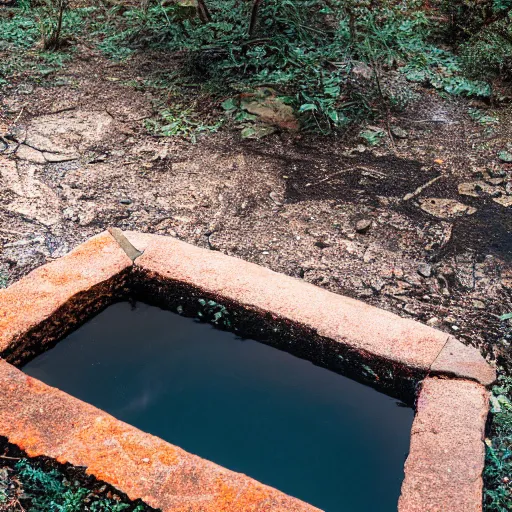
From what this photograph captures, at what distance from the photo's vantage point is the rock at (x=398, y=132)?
3504mm

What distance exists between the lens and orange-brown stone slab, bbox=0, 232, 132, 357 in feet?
5.57

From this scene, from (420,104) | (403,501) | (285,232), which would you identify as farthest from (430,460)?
(420,104)

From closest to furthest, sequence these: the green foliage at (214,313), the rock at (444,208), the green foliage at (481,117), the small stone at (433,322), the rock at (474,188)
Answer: the green foliage at (214,313)
the small stone at (433,322)
the rock at (444,208)
the rock at (474,188)
the green foliage at (481,117)

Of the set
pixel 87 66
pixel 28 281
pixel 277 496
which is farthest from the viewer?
pixel 87 66

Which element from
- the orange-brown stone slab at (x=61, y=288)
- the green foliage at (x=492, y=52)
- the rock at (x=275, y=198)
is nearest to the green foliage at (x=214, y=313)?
the orange-brown stone slab at (x=61, y=288)

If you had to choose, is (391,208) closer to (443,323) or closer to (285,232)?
(285,232)

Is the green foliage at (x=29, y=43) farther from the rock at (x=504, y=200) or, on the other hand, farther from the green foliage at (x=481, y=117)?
the rock at (x=504, y=200)

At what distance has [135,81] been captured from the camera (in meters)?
4.02

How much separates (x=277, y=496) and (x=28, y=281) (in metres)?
1.00

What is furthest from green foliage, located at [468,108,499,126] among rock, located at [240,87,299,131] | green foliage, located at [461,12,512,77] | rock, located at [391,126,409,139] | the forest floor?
rock, located at [240,87,299,131]

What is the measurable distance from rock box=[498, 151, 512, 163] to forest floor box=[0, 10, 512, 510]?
0.14 feet

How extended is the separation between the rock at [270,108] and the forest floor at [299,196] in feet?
0.30

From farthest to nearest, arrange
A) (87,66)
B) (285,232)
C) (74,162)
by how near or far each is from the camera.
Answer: (87,66)
(74,162)
(285,232)

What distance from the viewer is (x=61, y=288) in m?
1.81
